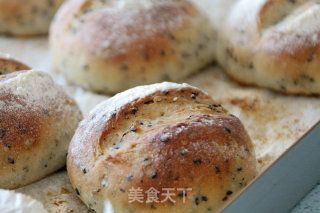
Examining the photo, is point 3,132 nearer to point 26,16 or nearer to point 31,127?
point 31,127

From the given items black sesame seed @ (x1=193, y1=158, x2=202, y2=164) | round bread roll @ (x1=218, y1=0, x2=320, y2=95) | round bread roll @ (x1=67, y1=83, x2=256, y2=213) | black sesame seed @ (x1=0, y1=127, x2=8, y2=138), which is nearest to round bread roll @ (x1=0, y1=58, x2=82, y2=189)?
black sesame seed @ (x1=0, y1=127, x2=8, y2=138)

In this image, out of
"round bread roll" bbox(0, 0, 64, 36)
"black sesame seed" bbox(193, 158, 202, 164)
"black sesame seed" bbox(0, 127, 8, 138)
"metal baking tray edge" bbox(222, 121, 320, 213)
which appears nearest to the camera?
"metal baking tray edge" bbox(222, 121, 320, 213)

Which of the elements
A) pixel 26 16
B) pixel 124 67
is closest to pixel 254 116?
pixel 124 67

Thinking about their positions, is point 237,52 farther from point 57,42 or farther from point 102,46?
point 57,42

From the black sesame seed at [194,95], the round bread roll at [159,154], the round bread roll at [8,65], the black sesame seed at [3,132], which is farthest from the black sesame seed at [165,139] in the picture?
the round bread roll at [8,65]

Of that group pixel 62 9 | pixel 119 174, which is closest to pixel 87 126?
pixel 119 174

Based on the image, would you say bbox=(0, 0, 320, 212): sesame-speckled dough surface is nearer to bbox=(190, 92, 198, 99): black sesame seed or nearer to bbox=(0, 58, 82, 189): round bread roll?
bbox=(0, 58, 82, 189): round bread roll
